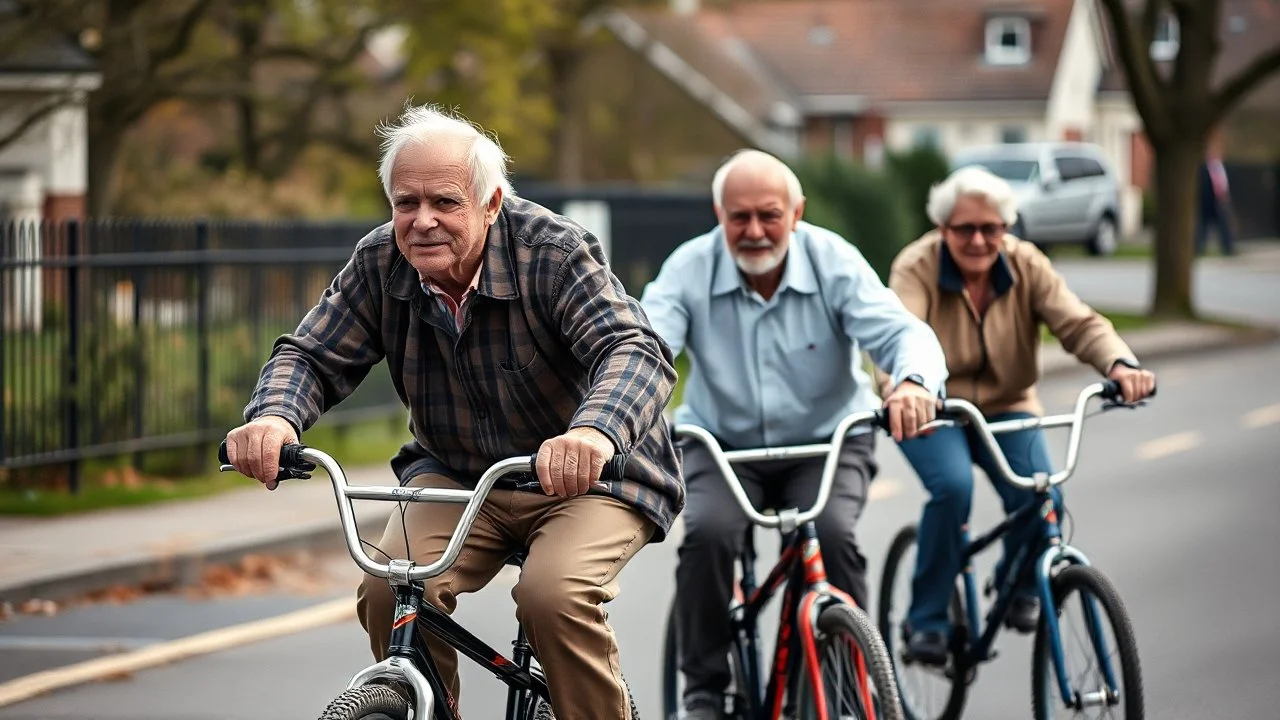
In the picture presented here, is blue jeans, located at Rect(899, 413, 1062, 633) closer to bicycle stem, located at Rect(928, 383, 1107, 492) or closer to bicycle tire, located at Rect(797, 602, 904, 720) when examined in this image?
bicycle stem, located at Rect(928, 383, 1107, 492)

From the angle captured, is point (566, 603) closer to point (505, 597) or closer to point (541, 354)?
point (541, 354)

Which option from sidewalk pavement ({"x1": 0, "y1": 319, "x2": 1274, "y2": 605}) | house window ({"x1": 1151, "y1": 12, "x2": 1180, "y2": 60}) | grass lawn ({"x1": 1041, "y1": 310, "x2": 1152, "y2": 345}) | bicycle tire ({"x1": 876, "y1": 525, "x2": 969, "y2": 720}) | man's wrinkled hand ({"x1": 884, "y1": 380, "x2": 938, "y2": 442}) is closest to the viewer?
man's wrinkled hand ({"x1": 884, "y1": 380, "x2": 938, "y2": 442})

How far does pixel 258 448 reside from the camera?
3.93 meters

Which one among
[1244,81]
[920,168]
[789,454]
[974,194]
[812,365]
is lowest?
[789,454]

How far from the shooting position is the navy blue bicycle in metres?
5.14

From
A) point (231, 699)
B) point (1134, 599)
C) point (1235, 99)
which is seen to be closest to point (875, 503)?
point (1134, 599)

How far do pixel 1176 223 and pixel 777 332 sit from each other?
18866 millimetres

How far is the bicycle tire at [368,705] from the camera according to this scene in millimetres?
3562

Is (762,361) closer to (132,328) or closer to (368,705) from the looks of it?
(368,705)

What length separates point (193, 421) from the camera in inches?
478

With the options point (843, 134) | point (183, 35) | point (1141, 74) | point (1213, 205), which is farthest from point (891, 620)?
point (843, 134)

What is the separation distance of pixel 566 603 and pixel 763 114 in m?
54.3

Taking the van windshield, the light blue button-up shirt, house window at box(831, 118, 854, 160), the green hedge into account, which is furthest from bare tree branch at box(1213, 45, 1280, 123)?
house window at box(831, 118, 854, 160)

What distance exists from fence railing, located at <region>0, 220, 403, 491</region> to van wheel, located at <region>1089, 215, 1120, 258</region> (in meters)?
27.5
